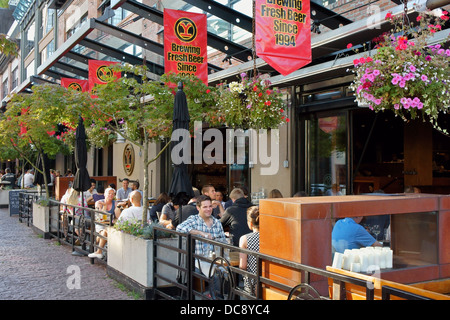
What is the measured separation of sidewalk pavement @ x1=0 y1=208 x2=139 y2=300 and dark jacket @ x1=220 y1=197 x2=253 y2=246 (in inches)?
71.7

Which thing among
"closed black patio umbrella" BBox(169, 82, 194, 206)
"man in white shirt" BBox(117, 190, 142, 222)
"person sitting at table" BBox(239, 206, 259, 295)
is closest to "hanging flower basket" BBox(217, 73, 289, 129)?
"closed black patio umbrella" BBox(169, 82, 194, 206)

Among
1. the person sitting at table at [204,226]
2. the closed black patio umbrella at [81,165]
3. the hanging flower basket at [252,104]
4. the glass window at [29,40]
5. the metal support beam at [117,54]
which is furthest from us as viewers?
the glass window at [29,40]

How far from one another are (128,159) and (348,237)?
54.0ft

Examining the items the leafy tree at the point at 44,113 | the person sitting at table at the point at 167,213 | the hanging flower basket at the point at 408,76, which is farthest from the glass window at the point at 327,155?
the leafy tree at the point at 44,113

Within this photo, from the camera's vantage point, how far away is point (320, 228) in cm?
376

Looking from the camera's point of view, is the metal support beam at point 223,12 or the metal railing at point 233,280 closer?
the metal railing at point 233,280

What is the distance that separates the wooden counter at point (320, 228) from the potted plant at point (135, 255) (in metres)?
2.61

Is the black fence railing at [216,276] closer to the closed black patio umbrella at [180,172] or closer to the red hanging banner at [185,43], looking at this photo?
the closed black patio umbrella at [180,172]

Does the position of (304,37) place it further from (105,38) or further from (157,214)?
(105,38)

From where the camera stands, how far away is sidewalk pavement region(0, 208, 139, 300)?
22.7 feet

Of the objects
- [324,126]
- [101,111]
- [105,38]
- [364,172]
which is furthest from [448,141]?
[105,38]

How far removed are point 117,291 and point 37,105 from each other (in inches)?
175

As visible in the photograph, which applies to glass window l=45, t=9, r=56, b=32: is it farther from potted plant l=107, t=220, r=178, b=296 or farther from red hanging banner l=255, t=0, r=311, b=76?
red hanging banner l=255, t=0, r=311, b=76

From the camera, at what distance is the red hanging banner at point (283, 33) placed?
7.14m
